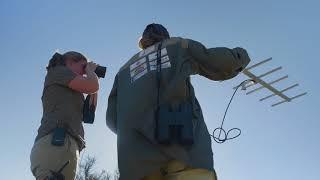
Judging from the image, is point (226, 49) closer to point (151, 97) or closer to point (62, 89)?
point (151, 97)

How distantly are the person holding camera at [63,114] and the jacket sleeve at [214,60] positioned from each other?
3.32 feet

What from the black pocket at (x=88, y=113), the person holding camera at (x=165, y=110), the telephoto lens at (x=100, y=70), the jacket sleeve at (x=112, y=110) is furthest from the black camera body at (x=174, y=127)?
the telephoto lens at (x=100, y=70)

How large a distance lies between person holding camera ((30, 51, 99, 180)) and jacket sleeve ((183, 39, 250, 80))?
1012mm

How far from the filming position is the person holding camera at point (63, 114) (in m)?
4.00

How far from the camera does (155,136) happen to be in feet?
11.4

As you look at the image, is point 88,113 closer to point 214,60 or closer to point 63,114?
point 63,114

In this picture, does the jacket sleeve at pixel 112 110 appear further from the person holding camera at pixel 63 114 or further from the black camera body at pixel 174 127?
the black camera body at pixel 174 127

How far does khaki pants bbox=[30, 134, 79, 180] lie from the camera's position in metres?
3.95

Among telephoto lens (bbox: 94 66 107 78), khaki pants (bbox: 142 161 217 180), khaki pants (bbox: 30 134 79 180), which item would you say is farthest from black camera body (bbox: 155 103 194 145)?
telephoto lens (bbox: 94 66 107 78)

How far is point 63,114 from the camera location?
4215 mm

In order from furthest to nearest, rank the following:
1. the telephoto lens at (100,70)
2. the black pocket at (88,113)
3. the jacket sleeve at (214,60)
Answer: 1. the telephoto lens at (100,70)
2. the black pocket at (88,113)
3. the jacket sleeve at (214,60)

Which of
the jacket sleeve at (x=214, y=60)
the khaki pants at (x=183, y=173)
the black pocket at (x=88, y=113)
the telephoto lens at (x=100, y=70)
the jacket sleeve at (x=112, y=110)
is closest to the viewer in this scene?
the khaki pants at (x=183, y=173)

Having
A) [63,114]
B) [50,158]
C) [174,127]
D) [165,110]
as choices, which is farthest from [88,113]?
[174,127]

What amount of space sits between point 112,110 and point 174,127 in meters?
0.90
